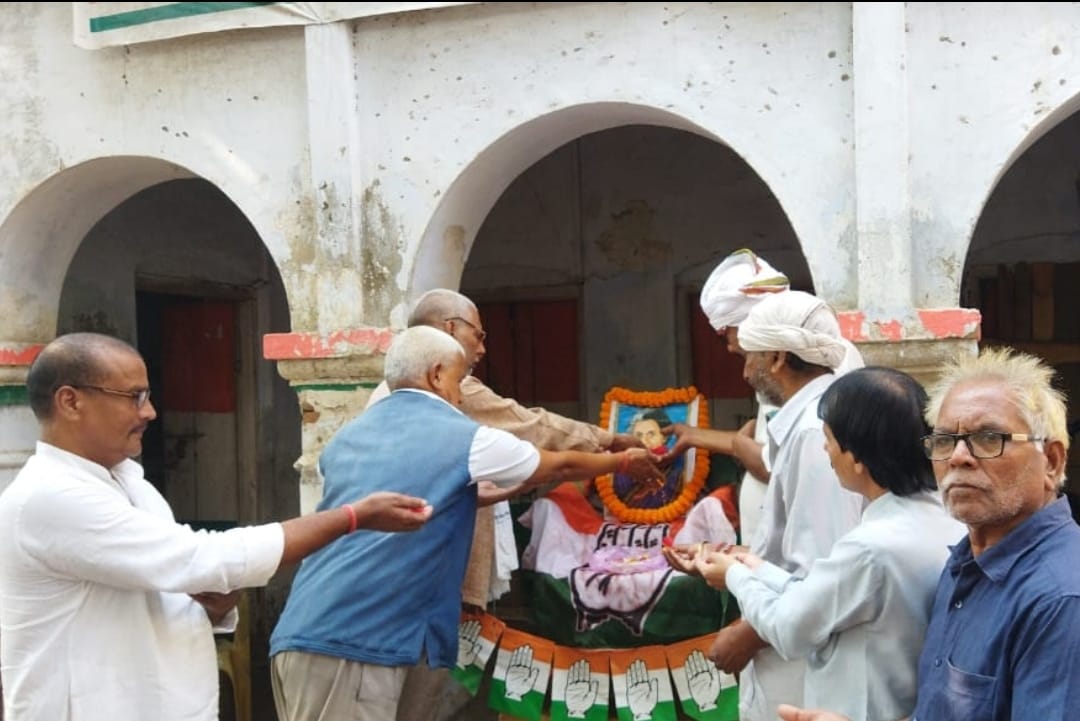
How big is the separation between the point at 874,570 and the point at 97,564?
4.82 feet

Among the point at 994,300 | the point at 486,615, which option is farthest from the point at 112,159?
the point at 994,300

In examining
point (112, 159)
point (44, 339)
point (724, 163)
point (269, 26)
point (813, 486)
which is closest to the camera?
point (813, 486)

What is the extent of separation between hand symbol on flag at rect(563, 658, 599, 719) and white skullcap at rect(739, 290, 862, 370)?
191 cm

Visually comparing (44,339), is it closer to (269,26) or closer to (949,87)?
(269,26)

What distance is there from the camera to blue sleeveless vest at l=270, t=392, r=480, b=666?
3168mm

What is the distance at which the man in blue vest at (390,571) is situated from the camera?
3.17 metres

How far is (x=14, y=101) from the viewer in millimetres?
5363

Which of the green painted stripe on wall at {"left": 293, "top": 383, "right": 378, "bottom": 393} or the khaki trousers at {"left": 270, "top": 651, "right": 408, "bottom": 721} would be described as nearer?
the khaki trousers at {"left": 270, "top": 651, "right": 408, "bottom": 721}

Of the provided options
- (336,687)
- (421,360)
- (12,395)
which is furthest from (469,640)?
(12,395)

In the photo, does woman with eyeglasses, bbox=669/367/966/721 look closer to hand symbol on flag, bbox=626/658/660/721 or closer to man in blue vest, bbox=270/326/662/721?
man in blue vest, bbox=270/326/662/721

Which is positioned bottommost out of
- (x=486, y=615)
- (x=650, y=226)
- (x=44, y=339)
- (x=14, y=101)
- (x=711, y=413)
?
(x=486, y=615)

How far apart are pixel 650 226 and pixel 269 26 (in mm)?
2869

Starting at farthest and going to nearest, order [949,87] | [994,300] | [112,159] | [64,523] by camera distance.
Result: 1. [994,300]
2. [112,159]
3. [949,87]
4. [64,523]

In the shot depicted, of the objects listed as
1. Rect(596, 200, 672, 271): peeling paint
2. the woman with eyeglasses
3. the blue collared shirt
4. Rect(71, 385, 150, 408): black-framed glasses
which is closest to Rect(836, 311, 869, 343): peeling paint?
the woman with eyeglasses
